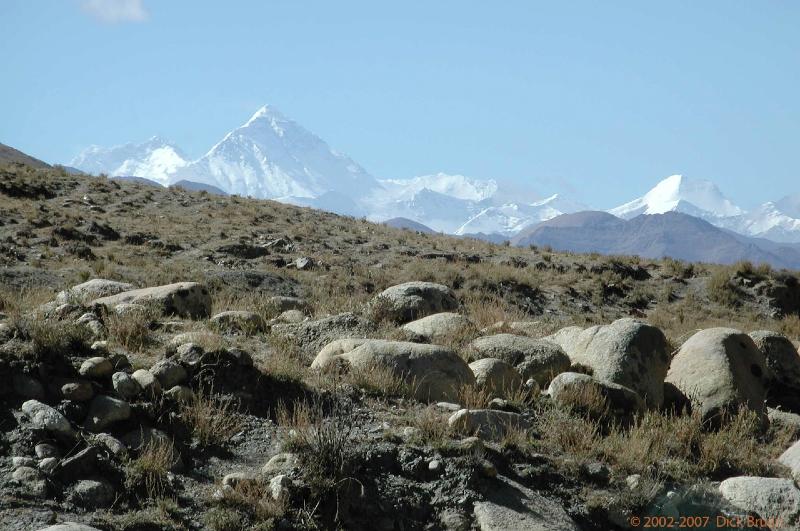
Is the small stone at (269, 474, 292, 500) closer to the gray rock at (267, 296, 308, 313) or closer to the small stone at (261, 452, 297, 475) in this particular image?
the small stone at (261, 452, 297, 475)

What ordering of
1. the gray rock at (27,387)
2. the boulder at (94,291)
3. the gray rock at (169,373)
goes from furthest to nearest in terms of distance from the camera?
the boulder at (94,291) → the gray rock at (169,373) → the gray rock at (27,387)

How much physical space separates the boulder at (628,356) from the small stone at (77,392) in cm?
516

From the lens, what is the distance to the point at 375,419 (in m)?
7.10

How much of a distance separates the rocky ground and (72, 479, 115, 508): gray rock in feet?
0.05

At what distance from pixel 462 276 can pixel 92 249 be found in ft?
31.2

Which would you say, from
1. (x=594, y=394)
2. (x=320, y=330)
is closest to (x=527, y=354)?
(x=594, y=394)

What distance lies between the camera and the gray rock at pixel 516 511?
5.66m

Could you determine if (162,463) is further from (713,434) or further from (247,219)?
(247,219)

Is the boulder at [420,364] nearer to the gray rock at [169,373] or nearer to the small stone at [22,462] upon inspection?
the gray rock at [169,373]

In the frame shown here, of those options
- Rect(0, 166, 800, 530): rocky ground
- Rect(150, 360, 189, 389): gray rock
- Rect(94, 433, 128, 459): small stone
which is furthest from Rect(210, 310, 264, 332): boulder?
Rect(94, 433, 128, 459): small stone

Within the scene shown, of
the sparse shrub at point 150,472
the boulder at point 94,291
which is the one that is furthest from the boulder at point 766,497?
the boulder at point 94,291

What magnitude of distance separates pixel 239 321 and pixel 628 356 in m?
4.66

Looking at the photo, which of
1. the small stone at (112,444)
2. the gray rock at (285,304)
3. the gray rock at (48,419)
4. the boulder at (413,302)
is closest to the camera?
the small stone at (112,444)

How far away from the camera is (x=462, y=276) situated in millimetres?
21031
